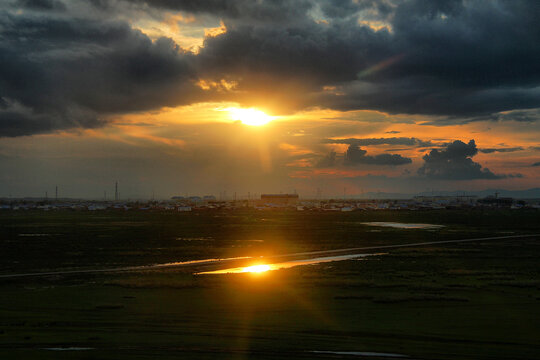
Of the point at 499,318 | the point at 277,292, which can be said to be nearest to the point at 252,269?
the point at 277,292

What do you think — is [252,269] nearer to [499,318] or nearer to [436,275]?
[436,275]

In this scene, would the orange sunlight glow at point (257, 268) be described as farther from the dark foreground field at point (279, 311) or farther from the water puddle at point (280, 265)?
the dark foreground field at point (279, 311)

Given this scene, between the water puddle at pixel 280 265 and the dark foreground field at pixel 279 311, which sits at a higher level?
the dark foreground field at pixel 279 311

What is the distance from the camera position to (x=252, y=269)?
41188 mm

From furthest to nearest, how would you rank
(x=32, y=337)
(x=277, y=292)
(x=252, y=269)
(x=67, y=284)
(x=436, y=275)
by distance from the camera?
(x=252, y=269) → (x=436, y=275) → (x=67, y=284) → (x=277, y=292) → (x=32, y=337)

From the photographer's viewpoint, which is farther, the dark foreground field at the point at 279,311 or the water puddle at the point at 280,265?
the water puddle at the point at 280,265

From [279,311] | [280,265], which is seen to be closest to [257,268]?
[280,265]

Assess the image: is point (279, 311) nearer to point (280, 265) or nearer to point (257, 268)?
point (257, 268)

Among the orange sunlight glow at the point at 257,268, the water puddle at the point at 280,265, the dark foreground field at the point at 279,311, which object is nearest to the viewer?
the dark foreground field at the point at 279,311

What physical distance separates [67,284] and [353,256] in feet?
92.7

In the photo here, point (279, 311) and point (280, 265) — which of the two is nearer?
point (279, 311)

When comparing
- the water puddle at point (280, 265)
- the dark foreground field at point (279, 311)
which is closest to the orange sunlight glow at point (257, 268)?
the water puddle at point (280, 265)

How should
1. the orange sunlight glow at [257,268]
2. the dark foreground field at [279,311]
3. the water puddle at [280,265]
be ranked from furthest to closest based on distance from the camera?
the orange sunlight glow at [257,268] → the water puddle at [280,265] → the dark foreground field at [279,311]

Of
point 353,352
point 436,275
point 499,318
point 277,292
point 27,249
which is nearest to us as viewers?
point 353,352
